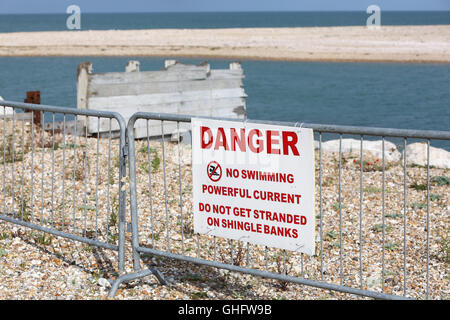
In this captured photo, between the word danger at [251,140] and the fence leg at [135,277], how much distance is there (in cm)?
138

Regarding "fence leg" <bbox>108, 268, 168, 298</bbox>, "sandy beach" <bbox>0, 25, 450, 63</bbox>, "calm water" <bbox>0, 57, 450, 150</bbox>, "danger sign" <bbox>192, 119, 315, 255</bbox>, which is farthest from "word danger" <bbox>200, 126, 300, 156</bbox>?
"sandy beach" <bbox>0, 25, 450, 63</bbox>

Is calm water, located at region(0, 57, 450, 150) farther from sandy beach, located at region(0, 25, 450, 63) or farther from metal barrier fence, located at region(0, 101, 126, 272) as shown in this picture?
metal barrier fence, located at region(0, 101, 126, 272)

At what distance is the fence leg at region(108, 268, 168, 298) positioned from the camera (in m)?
6.06

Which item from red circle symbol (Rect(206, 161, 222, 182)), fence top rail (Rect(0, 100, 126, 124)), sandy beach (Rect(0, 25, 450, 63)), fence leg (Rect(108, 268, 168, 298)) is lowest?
fence leg (Rect(108, 268, 168, 298))

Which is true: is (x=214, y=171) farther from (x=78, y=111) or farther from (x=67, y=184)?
(x=67, y=184)

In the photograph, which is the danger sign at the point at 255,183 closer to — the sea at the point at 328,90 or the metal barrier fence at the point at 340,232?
the metal barrier fence at the point at 340,232

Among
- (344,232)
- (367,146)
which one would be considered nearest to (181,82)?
(367,146)

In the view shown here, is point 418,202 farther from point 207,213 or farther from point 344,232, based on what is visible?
point 207,213

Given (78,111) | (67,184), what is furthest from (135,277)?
(67,184)

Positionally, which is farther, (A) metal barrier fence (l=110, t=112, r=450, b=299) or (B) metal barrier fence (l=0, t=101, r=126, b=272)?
(B) metal barrier fence (l=0, t=101, r=126, b=272)

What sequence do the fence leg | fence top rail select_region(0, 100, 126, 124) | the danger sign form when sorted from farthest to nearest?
fence top rail select_region(0, 100, 126, 124), the fence leg, the danger sign

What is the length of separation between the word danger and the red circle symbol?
15cm

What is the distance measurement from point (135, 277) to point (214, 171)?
132 cm
